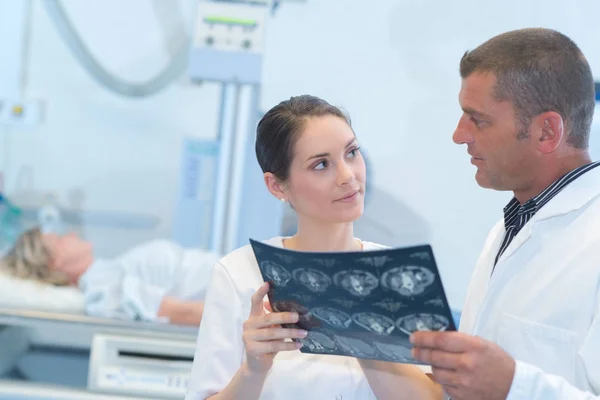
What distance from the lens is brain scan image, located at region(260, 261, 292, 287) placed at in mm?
1159

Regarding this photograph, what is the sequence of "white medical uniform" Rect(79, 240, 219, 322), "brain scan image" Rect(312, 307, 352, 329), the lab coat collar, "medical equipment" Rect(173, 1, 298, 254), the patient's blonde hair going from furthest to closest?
"medical equipment" Rect(173, 1, 298, 254) → the patient's blonde hair → "white medical uniform" Rect(79, 240, 219, 322) → the lab coat collar → "brain scan image" Rect(312, 307, 352, 329)

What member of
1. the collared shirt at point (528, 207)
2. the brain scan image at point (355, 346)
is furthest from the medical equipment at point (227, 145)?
the brain scan image at point (355, 346)

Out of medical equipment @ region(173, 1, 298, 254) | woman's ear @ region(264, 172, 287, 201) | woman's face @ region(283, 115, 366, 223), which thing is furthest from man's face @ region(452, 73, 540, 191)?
medical equipment @ region(173, 1, 298, 254)

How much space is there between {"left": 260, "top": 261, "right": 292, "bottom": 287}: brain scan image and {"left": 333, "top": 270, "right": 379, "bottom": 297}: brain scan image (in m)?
0.10

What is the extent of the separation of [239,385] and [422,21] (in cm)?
242

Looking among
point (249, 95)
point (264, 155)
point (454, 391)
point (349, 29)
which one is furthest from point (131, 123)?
point (454, 391)

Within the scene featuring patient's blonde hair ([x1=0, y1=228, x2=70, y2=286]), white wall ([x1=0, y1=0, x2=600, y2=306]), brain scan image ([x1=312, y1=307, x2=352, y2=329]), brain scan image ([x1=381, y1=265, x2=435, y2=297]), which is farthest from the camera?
white wall ([x1=0, y1=0, x2=600, y2=306])

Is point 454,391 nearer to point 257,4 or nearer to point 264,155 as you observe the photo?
point 264,155

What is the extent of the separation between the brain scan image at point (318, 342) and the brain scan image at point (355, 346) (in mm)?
19

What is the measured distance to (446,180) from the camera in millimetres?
3352

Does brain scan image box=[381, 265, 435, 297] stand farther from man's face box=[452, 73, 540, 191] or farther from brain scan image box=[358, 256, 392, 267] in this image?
man's face box=[452, 73, 540, 191]

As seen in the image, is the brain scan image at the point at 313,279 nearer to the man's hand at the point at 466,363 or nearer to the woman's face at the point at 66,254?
the man's hand at the point at 466,363

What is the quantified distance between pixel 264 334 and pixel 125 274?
1573mm

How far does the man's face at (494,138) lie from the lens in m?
1.32
